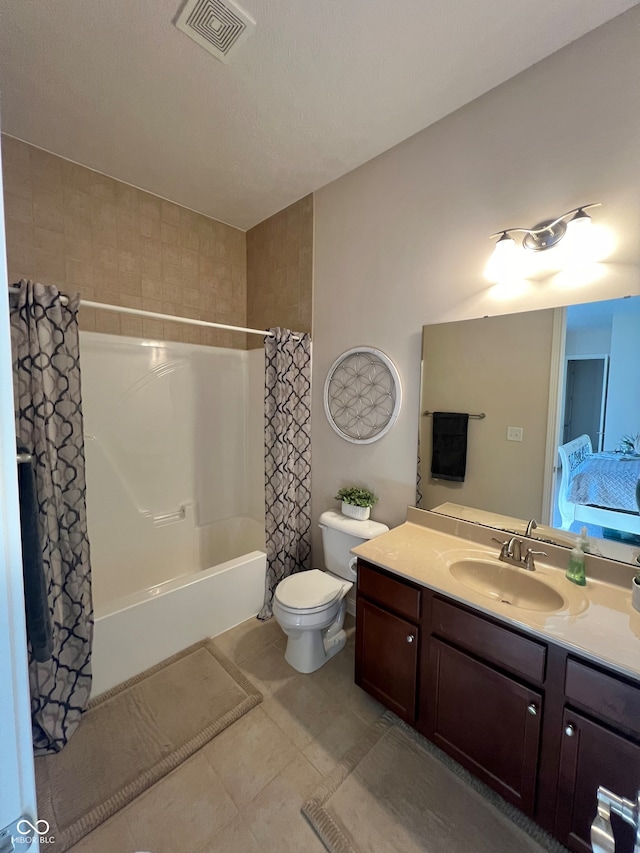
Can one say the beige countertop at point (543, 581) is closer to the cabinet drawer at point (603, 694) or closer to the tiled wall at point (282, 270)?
the cabinet drawer at point (603, 694)

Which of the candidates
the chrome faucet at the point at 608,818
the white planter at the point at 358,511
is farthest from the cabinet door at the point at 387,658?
the chrome faucet at the point at 608,818

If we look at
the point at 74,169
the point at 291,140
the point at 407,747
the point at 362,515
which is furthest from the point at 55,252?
the point at 407,747

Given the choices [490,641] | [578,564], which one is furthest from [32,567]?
[578,564]

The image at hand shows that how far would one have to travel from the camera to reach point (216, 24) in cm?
136

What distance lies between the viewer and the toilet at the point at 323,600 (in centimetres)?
184

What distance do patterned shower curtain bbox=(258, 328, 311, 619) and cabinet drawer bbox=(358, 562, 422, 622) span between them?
87cm

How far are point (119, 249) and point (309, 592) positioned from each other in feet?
8.09

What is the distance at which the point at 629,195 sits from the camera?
133 centimetres

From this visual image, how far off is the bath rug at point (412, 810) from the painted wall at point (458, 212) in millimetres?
1068

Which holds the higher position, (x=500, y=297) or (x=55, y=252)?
(x=55, y=252)

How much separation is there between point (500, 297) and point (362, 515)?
137 cm

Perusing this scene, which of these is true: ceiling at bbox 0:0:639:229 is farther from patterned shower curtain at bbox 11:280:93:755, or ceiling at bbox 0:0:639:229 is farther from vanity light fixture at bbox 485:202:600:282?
patterned shower curtain at bbox 11:280:93:755

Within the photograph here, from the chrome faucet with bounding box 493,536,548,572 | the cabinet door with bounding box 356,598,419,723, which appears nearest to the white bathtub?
the cabinet door with bounding box 356,598,419,723

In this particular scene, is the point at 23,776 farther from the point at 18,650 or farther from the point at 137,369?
the point at 137,369
